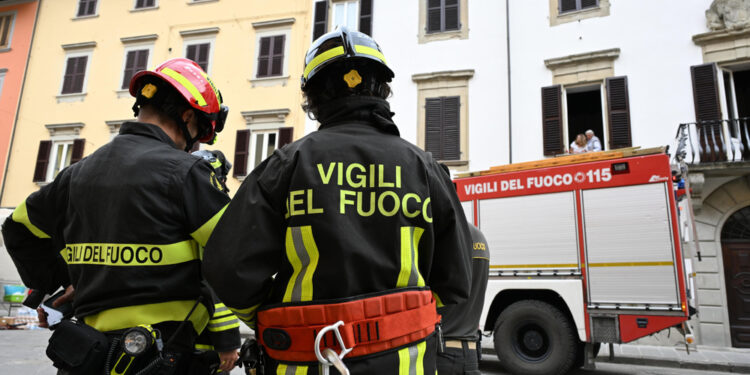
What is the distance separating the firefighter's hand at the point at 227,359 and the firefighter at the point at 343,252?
1.46 ft

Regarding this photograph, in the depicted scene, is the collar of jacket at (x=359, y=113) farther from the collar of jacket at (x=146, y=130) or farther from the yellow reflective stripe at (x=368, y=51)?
the collar of jacket at (x=146, y=130)

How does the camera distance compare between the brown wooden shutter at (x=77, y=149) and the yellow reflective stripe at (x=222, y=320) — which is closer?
the yellow reflective stripe at (x=222, y=320)

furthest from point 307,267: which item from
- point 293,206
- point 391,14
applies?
point 391,14

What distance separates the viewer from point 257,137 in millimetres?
15438

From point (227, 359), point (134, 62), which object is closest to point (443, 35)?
point (134, 62)

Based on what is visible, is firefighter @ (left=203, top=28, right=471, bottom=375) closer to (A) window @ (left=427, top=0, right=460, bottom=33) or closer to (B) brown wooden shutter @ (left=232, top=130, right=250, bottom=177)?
(A) window @ (left=427, top=0, right=460, bottom=33)

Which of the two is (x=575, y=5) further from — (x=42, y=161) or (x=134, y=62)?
(x=42, y=161)

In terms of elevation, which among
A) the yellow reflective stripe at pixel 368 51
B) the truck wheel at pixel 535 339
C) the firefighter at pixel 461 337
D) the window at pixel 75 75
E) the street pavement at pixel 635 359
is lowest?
the street pavement at pixel 635 359

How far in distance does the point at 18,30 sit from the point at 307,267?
22.9 m

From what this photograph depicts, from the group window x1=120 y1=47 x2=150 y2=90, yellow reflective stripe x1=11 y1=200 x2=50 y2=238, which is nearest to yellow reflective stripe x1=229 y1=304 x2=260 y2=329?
yellow reflective stripe x1=11 y1=200 x2=50 y2=238

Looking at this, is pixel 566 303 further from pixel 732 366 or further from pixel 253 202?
pixel 253 202

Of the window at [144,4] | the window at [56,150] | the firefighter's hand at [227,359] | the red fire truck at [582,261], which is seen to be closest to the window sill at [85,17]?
the window at [144,4]

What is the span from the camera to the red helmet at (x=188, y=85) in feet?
7.24

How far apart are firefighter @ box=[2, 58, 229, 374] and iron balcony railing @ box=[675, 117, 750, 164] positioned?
36.2ft
